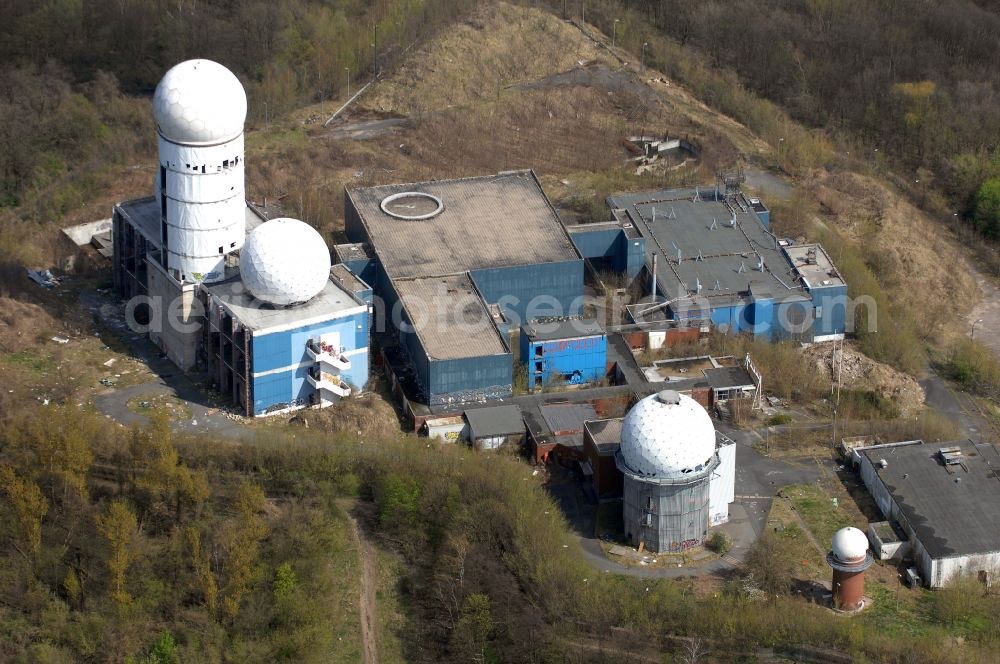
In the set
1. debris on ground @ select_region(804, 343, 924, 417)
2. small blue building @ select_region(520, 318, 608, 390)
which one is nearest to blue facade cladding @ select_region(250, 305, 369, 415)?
small blue building @ select_region(520, 318, 608, 390)

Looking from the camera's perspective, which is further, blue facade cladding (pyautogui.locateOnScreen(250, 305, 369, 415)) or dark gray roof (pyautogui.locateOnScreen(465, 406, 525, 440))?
blue facade cladding (pyautogui.locateOnScreen(250, 305, 369, 415))

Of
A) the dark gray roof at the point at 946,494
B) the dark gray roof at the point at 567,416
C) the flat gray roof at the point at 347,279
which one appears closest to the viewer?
the dark gray roof at the point at 946,494

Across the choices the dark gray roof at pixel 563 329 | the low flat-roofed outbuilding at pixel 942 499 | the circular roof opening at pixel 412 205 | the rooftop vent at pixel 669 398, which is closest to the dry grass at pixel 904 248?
the low flat-roofed outbuilding at pixel 942 499

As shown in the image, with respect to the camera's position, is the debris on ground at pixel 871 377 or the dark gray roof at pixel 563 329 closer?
the dark gray roof at pixel 563 329

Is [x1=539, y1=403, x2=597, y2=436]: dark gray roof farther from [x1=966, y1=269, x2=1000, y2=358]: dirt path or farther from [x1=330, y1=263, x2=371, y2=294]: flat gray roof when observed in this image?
[x1=966, y1=269, x2=1000, y2=358]: dirt path

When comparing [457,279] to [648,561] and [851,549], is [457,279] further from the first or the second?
[851,549]

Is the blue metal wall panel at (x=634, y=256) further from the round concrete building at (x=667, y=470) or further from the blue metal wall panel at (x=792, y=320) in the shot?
the round concrete building at (x=667, y=470)

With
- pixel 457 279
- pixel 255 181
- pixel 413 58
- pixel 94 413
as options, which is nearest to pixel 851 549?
pixel 457 279

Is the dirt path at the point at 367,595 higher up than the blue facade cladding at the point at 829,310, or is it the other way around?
the blue facade cladding at the point at 829,310
